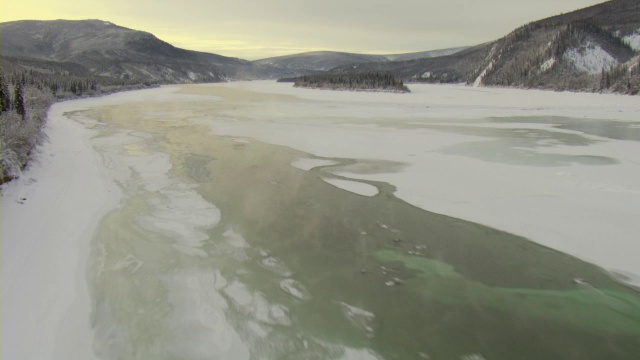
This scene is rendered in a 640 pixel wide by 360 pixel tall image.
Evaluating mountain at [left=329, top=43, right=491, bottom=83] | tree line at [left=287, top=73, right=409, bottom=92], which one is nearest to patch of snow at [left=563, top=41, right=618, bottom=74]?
mountain at [left=329, top=43, right=491, bottom=83]

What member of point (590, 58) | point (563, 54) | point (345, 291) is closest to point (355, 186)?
point (345, 291)

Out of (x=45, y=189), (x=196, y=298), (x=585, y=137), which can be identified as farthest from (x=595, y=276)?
(x=585, y=137)

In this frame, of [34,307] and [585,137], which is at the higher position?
[585,137]

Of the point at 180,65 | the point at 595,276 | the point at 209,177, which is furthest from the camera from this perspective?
the point at 180,65

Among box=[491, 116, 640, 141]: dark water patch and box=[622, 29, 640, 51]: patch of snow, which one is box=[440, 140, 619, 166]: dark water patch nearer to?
box=[491, 116, 640, 141]: dark water patch

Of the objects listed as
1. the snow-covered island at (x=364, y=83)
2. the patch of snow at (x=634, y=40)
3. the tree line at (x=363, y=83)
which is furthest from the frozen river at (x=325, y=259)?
the patch of snow at (x=634, y=40)

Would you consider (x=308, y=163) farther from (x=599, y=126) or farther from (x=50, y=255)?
(x=599, y=126)

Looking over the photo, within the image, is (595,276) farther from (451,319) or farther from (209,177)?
(209,177)
